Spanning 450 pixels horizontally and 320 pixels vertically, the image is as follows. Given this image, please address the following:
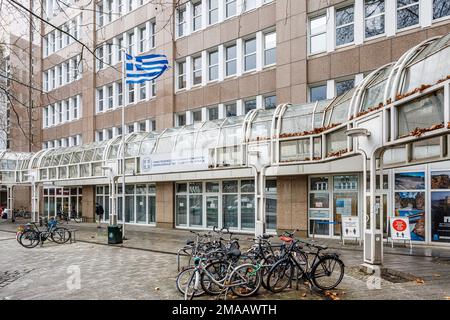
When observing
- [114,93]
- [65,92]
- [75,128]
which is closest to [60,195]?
[75,128]

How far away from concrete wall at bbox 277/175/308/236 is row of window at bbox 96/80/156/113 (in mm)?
11391

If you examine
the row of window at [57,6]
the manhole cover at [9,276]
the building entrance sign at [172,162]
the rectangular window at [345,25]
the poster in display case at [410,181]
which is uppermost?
the rectangular window at [345,25]

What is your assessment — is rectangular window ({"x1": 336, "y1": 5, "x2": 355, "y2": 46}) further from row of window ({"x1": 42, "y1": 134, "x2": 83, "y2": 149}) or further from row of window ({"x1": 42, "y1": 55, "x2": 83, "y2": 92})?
row of window ({"x1": 42, "y1": 55, "x2": 83, "y2": 92})

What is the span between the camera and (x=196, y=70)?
22109mm

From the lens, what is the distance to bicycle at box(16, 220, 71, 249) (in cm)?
1569

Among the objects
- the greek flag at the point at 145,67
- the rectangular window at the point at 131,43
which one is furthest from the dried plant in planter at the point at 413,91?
the rectangular window at the point at 131,43

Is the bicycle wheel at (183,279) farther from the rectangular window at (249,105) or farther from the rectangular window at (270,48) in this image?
the rectangular window at (270,48)

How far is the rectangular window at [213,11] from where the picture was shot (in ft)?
68.5

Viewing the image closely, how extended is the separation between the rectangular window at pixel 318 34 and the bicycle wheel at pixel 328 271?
11375 millimetres

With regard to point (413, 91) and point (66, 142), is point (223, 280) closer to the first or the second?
point (413, 91)

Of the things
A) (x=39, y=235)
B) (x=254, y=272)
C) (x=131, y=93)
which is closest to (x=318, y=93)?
(x=254, y=272)

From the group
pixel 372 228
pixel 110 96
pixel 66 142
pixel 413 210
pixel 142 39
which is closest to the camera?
pixel 372 228

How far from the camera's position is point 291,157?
1315cm

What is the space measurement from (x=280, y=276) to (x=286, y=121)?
7.26 metres
